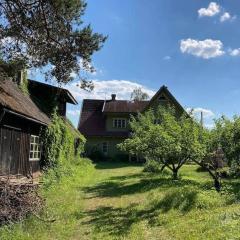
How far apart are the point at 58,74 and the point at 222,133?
763 cm

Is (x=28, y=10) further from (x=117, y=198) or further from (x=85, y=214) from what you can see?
(x=117, y=198)

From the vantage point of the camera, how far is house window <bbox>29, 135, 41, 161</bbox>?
22112 millimetres

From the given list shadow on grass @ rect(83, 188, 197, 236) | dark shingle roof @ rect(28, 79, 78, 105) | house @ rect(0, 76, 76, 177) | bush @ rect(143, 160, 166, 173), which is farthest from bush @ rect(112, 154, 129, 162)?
shadow on grass @ rect(83, 188, 197, 236)

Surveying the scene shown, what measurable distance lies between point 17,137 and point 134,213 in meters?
7.11

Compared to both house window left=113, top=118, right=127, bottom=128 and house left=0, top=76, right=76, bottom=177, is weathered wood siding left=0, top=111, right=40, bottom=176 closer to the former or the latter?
house left=0, top=76, right=76, bottom=177

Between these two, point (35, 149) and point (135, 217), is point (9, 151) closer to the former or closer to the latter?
point (35, 149)

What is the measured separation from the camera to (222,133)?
19.4 m

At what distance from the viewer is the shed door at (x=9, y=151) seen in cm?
1668

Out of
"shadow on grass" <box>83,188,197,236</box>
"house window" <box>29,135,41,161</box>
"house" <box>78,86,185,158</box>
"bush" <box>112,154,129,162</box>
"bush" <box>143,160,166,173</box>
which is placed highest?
"house" <box>78,86,185,158</box>

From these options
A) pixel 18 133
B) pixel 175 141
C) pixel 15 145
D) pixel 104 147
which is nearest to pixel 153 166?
pixel 175 141

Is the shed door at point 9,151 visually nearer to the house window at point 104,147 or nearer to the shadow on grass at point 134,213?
the shadow on grass at point 134,213

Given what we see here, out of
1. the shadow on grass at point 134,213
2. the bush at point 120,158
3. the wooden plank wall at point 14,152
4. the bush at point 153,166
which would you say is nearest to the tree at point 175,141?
the shadow on grass at point 134,213

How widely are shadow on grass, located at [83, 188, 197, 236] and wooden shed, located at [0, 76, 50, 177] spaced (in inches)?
166

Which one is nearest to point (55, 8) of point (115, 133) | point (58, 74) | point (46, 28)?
point (46, 28)
